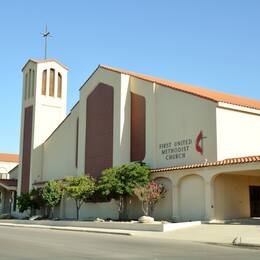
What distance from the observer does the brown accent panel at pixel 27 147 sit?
5106 cm

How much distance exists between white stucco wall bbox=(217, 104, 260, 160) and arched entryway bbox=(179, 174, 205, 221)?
2.28 metres

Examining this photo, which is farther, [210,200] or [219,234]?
[210,200]

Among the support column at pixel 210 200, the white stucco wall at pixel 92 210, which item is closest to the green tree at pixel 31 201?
the white stucco wall at pixel 92 210

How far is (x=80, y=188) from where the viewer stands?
127 ft

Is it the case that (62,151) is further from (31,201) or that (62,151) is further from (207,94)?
(207,94)

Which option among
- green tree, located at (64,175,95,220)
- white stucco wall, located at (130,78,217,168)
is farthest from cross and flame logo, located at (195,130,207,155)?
green tree, located at (64,175,95,220)

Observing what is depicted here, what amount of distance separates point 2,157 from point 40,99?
30589 millimetres

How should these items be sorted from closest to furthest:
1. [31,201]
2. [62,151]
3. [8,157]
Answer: [31,201] < [62,151] < [8,157]

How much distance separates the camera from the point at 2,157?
78.4 metres

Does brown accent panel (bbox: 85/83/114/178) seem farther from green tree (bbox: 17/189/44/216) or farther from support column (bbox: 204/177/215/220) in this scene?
support column (bbox: 204/177/215/220)

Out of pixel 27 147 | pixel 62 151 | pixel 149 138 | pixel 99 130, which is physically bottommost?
pixel 149 138

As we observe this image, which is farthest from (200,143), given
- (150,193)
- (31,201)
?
(31,201)

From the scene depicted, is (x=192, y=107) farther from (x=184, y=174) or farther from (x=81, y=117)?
(x=81, y=117)

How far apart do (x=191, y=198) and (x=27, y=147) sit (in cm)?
2403
